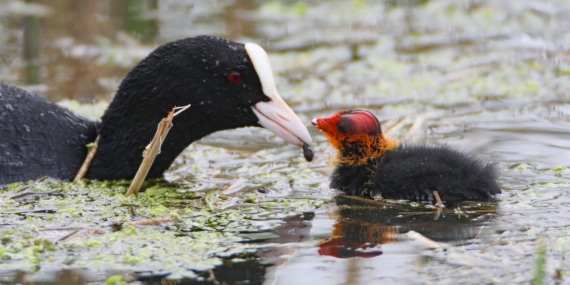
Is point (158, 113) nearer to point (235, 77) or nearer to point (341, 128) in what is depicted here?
point (235, 77)

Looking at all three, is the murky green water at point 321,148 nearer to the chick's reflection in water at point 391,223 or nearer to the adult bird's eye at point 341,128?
the chick's reflection in water at point 391,223

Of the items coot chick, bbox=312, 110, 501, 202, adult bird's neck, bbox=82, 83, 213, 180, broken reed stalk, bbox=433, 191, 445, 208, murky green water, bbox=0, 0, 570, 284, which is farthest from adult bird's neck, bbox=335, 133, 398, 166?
adult bird's neck, bbox=82, 83, 213, 180

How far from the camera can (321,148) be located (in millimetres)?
6543

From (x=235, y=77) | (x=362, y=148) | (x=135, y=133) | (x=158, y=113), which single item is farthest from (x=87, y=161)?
(x=362, y=148)

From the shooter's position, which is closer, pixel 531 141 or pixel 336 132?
pixel 336 132

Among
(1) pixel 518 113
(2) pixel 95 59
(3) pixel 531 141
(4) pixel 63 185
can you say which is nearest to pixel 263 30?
(2) pixel 95 59

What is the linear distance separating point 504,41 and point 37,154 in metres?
5.50

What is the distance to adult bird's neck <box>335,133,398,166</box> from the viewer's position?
5.37m

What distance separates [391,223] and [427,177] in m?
0.55

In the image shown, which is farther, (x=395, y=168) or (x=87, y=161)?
(x=87, y=161)

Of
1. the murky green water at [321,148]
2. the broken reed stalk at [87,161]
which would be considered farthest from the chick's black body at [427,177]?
the broken reed stalk at [87,161]

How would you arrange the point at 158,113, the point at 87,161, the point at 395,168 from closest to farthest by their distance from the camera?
the point at 395,168
the point at 158,113
the point at 87,161

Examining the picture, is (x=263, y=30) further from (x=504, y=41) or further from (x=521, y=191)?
(x=521, y=191)

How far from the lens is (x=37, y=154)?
550cm
